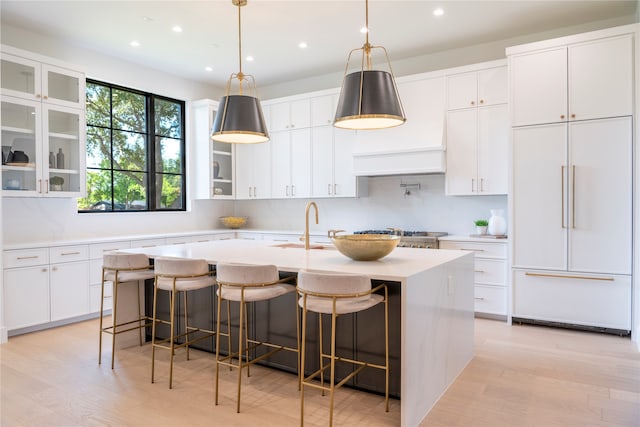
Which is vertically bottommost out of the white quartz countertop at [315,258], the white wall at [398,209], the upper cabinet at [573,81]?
the white quartz countertop at [315,258]

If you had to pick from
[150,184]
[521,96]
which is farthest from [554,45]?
[150,184]

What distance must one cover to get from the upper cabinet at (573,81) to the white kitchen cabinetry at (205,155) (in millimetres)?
3989

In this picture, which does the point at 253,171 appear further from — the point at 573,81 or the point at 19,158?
the point at 573,81

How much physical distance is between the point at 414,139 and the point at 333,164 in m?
1.19

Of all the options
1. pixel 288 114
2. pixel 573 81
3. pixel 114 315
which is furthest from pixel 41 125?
pixel 573 81

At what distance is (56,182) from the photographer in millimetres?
4426

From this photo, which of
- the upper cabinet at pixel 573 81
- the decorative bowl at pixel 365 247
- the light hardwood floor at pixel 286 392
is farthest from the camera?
the upper cabinet at pixel 573 81

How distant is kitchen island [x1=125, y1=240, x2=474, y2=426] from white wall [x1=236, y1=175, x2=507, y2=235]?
2031 mm

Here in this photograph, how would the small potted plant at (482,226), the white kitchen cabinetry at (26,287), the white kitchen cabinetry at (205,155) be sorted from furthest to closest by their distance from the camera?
the white kitchen cabinetry at (205,155) < the small potted plant at (482,226) < the white kitchen cabinetry at (26,287)

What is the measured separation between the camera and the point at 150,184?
5836 mm

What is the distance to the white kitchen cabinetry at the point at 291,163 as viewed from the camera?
6.00m

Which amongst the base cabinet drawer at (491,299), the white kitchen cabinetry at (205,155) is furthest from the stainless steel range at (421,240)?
the white kitchen cabinetry at (205,155)

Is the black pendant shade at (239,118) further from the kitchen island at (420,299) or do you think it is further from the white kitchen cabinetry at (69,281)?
the white kitchen cabinetry at (69,281)

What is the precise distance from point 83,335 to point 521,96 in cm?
482
